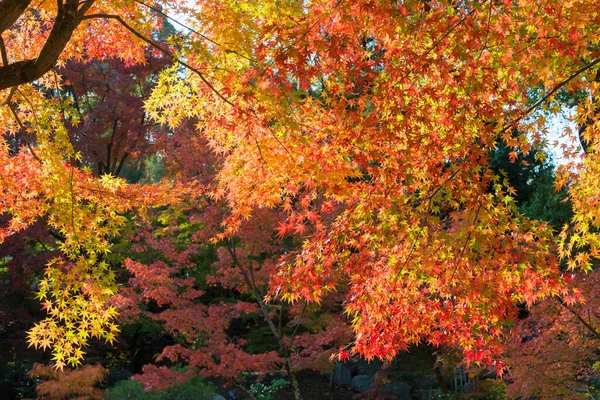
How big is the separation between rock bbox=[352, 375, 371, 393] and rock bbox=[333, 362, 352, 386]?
332 millimetres

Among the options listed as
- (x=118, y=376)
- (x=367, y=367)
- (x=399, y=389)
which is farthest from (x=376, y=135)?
(x=367, y=367)

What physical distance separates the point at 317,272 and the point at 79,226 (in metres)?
2.50

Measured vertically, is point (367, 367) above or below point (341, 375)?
above

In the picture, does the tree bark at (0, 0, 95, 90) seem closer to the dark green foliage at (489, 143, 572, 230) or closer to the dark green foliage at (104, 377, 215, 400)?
the dark green foliage at (104, 377, 215, 400)

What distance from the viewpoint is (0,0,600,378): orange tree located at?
4281mm

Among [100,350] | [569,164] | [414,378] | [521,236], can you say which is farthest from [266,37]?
[100,350]

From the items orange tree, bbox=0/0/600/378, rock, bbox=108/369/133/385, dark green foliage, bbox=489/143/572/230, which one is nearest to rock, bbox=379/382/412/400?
dark green foliage, bbox=489/143/572/230

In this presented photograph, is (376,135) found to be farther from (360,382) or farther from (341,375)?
(341,375)

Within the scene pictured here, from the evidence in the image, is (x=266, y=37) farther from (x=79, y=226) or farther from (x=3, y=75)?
(x=79, y=226)

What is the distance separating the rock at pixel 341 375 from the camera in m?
13.8

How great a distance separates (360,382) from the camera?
1330cm

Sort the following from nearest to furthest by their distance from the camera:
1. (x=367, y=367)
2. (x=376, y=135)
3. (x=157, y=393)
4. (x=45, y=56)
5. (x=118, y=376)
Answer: (x=45, y=56) → (x=376, y=135) → (x=157, y=393) → (x=118, y=376) → (x=367, y=367)

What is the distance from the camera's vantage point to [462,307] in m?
4.92

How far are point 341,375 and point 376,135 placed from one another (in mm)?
10547
